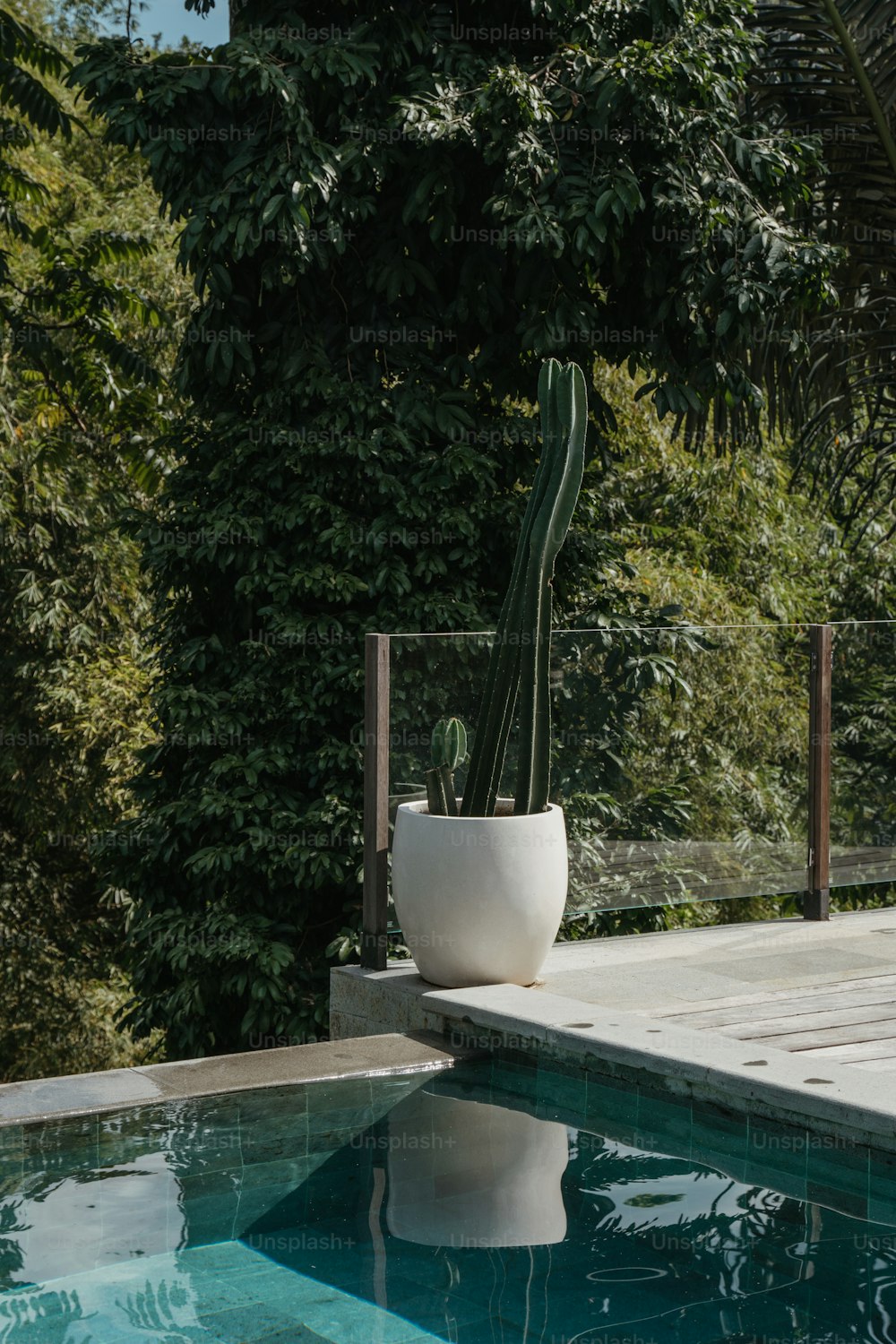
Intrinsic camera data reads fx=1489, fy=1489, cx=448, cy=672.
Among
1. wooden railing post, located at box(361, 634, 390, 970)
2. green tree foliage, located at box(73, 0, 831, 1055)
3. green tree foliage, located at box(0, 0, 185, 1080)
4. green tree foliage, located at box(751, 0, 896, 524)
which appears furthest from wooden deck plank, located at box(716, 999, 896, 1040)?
green tree foliage, located at box(0, 0, 185, 1080)

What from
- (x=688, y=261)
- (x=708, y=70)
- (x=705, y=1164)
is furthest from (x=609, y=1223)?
(x=708, y=70)

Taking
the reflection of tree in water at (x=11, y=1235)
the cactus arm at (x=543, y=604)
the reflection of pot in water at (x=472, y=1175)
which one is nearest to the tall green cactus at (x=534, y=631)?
the cactus arm at (x=543, y=604)

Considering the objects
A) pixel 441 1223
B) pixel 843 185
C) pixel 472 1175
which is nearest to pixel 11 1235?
pixel 441 1223

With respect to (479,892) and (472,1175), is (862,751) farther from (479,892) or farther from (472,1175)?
(472,1175)

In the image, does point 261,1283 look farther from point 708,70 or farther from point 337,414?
point 708,70

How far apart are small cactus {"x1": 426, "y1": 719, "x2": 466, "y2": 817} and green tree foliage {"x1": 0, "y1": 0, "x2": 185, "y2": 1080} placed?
628 centimetres

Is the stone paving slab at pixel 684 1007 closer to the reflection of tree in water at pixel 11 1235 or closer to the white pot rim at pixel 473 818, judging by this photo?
the white pot rim at pixel 473 818

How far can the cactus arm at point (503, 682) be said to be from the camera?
219 inches

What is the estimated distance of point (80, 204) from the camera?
54.0 ft

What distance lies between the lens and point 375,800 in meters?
5.89

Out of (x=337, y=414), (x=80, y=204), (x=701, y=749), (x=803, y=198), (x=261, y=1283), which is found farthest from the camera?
(x=80, y=204)

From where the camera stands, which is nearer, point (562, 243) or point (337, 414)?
point (562, 243)

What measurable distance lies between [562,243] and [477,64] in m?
1.32

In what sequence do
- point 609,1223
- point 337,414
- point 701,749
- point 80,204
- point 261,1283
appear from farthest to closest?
1. point 80,204
2. point 337,414
3. point 701,749
4. point 609,1223
5. point 261,1283
